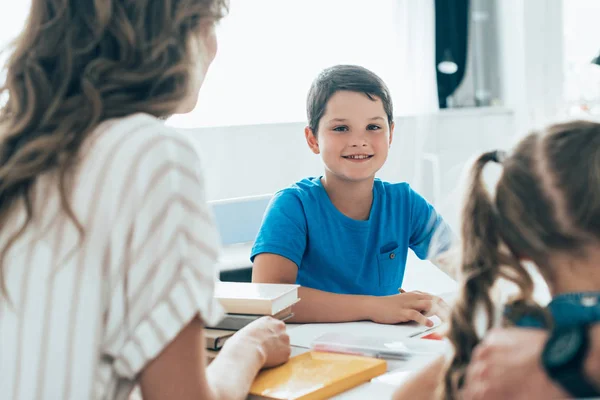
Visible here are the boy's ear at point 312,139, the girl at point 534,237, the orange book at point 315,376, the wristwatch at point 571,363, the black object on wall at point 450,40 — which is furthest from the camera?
the black object on wall at point 450,40

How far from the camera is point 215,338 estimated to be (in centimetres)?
115

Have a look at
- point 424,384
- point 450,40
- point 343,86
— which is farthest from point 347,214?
point 450,40

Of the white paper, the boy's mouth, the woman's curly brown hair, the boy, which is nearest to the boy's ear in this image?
the boy

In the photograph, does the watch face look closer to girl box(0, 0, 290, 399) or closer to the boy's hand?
girl box(0, 0, 290, 399)

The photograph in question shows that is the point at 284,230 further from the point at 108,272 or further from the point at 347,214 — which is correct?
the point at 108,272

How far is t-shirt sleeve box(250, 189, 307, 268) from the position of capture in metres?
1.62

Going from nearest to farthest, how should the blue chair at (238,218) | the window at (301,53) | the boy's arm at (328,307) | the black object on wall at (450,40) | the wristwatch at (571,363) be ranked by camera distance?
the wristwatch at (571,363)
the boy's arm at (328,307)
the blue chair at (238,218)
the window at (301,53)
the black object on wall at (450,40)

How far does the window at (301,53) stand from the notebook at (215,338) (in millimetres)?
1941

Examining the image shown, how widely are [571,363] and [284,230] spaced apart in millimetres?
1040

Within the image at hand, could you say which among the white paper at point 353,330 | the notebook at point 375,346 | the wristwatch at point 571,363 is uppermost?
the wristwatch at point 571,363

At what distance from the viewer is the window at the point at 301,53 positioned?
126 inches

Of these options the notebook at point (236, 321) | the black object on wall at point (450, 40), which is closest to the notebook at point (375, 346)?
the notebook at point (236, 321)

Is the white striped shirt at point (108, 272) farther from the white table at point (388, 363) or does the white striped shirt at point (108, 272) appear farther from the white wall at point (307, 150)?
the white wall at point (307, 150)

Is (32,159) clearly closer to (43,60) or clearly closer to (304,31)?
(43,60)
